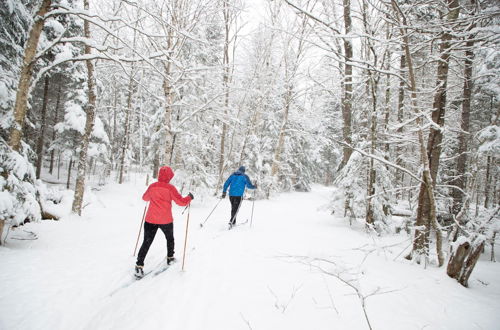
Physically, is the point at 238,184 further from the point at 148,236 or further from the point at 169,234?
the point at 148,236

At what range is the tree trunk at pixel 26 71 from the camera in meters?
4.45

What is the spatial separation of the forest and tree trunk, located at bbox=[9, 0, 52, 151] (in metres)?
0.02

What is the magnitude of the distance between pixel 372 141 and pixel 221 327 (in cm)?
733

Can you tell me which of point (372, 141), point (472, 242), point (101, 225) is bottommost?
point (101, 225)

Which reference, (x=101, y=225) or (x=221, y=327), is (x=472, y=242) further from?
(x=101, y=225)

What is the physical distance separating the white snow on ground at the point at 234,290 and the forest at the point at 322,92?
1.00 meters

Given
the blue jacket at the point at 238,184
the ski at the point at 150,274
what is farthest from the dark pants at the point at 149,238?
the blue jacket at the point at 238,184

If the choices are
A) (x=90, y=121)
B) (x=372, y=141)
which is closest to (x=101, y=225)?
(x=90, y=121)

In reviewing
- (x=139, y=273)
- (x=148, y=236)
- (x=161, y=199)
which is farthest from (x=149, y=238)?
(x=161, y=199)

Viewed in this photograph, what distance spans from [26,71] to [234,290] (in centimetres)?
561

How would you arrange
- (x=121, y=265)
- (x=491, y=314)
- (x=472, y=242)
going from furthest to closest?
(x=121, y=265)
(x=472, y=242)
(x=491, y=314)

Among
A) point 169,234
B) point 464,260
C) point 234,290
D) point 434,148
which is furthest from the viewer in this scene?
point 434,148

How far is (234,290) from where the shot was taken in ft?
11.9

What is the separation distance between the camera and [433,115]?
530 cm
